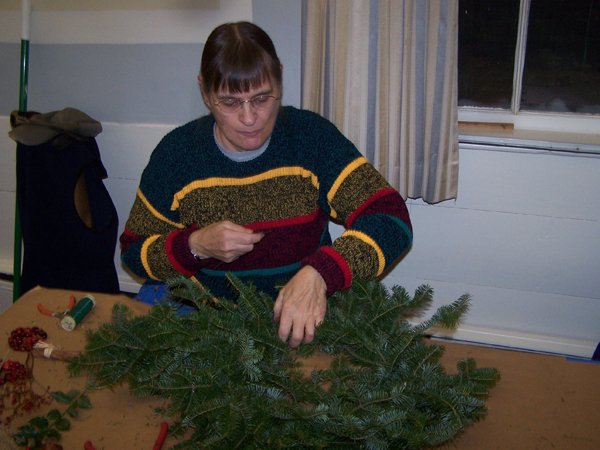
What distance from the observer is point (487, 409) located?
3.61 ft

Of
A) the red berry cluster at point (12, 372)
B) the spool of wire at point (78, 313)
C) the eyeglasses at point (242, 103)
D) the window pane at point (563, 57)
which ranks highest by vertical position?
the window pane at point (563, 57)

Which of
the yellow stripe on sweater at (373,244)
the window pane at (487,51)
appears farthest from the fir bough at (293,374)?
the window pane at (487,51)

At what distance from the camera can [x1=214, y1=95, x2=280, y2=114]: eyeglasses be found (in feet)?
4.89

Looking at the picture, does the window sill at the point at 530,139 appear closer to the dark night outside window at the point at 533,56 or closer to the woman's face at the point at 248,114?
the dark night outside window at the point at 533,56

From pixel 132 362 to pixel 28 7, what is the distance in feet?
6.65

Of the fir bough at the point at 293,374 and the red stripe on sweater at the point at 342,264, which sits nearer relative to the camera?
the fir bough at the point at 293,374

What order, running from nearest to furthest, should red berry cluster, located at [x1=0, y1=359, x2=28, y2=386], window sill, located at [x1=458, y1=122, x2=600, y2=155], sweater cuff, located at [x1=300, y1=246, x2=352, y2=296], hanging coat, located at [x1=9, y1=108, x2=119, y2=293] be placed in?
1. red berry cluster, located at [x1=0, y1=359, x2=28, y2=386]
2. sweater cuff, located at [x1=300, y1=246, x2=352, y2=296]
3. window sill, located at [x1=458, y1=122, x2=600, y2=155]
4. hanging coat, located at [x1=9, y1=108, x2=119, y2=293]

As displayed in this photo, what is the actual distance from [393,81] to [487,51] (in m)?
0.56

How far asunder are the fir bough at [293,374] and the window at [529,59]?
1.54 m

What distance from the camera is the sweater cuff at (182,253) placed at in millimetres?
1496

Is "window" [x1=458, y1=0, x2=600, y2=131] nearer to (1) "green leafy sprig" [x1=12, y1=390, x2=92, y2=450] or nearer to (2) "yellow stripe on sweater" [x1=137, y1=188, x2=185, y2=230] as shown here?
(2) "yellow stripe on sweater" [x1=137, y1=188, x2=185, y2=230]

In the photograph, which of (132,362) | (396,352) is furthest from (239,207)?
(396,352)

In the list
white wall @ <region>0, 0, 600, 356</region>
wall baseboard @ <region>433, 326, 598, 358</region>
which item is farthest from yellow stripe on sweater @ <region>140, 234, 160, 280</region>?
wall baseboard @ <region>433, 326, 598, 358</region>

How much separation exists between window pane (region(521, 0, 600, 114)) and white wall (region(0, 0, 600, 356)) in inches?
12.7
